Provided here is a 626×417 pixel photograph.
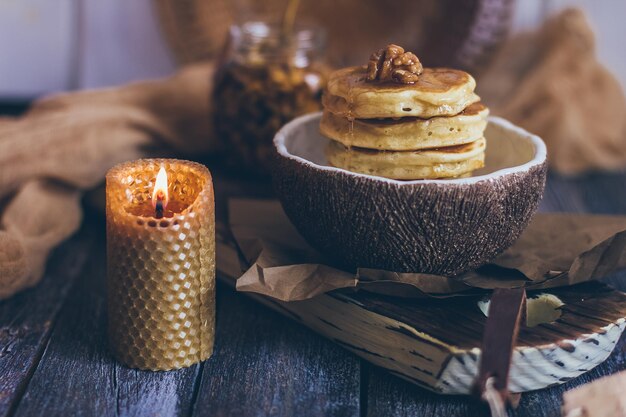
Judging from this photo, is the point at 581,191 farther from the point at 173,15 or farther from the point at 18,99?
the point at 18,99

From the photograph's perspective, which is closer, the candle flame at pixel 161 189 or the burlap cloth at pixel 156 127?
the candle flame at pixel 161 189

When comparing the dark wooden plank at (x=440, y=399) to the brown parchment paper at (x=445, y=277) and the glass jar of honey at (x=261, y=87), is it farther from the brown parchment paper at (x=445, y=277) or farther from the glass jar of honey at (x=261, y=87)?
the glass jar of honey at (x=261, y=87)

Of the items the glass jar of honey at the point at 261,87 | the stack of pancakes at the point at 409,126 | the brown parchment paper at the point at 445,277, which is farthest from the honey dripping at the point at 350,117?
the glass jar of honey at the point at 261,87

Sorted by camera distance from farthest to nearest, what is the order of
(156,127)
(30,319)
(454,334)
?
(156,127) → (30,319) → (454,334)

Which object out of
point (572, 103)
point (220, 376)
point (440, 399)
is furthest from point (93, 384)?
point (572, 103)

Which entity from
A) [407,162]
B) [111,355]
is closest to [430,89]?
[407,162]

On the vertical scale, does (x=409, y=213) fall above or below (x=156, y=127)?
above

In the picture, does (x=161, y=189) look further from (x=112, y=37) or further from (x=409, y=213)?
(x=112, y=37)
